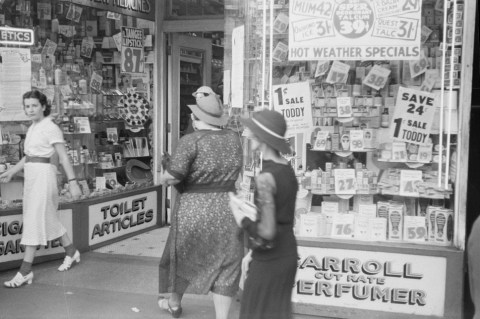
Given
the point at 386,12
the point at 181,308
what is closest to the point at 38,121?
the point at 181,308

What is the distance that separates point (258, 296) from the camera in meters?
3.41

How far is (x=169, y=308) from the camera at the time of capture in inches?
201

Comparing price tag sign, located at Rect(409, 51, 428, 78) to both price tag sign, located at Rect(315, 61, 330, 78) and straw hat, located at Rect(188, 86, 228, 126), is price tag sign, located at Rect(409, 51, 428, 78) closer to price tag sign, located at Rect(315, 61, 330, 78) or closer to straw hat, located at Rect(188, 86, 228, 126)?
price tag sign, located at Rect(315, 61, 330, 78)

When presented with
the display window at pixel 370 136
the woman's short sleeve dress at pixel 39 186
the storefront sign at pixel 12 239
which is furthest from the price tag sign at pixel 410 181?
the storefront sign at pixel 12 239

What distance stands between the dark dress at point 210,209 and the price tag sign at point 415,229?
1.39 m

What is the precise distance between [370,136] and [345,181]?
419mm

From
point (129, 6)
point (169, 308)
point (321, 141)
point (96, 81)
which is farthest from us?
point (129, 6)

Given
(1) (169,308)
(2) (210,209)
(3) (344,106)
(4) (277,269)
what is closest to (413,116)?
(3) (344,106)

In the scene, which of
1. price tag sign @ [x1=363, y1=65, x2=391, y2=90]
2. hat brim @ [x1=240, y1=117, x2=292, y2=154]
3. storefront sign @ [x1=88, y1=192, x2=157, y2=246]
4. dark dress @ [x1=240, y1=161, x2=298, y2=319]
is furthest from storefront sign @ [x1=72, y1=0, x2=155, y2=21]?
dark dress @ [x1=240, y1=161, x2=298, y2=319]

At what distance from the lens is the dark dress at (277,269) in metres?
3.40

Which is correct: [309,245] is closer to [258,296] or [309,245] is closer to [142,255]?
[258,296]

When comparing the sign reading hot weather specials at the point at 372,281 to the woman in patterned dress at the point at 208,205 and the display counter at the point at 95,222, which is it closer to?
the woman in patterned dress at the point at 208,205

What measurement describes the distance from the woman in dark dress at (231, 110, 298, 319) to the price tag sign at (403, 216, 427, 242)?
76.8 inches

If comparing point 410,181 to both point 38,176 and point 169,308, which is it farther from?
point 38,176
